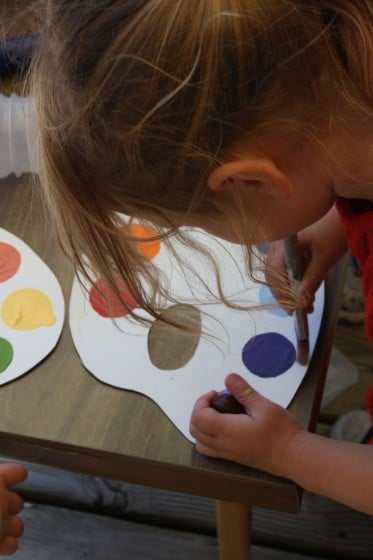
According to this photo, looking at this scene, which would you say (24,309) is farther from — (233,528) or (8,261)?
(233,528)

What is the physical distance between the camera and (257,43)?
1.41ft

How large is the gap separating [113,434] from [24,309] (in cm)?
15

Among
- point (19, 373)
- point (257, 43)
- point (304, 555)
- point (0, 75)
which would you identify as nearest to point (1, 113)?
point (0, 75)

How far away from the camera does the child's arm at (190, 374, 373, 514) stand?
584 mm

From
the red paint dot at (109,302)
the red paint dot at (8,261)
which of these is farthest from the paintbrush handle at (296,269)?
the red paint dot at (8,261)

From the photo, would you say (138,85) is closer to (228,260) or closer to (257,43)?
(257,43)

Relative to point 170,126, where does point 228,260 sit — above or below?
below

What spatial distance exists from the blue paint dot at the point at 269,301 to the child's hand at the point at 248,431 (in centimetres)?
8

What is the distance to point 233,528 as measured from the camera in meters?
0.73

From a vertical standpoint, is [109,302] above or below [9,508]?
above

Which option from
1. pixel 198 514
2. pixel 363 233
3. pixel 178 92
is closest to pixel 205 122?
pixel 178 92

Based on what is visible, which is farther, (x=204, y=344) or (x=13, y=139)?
(x=13, y=139)

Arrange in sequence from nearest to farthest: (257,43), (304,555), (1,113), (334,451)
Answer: (257,43) < (334,451) < (1,113) < (304,555)

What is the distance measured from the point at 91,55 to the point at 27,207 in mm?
319
